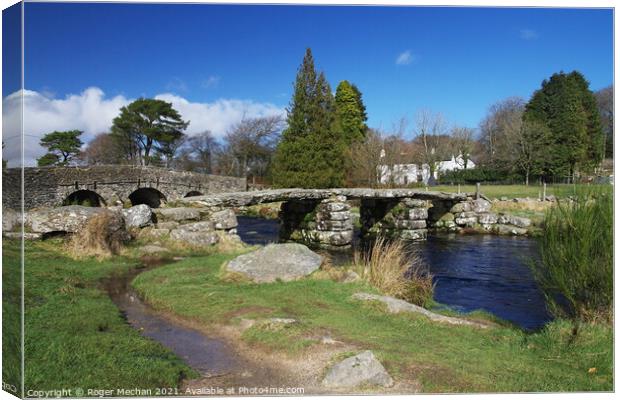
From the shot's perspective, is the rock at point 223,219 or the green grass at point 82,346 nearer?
the green grass at point 82,346

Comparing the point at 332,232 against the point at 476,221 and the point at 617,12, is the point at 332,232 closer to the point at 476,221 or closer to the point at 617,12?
the point at 476,221

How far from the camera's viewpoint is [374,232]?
24.2 metres

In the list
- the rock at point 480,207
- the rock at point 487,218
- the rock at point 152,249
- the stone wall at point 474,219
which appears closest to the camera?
the rock at point 152,249

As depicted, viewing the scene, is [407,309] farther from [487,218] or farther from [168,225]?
[487,218]

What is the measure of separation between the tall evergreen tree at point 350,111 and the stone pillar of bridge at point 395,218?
12875 mm

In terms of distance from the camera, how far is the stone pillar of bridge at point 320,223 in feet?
65.7

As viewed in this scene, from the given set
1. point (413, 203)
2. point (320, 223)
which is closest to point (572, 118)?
point (320, 223)

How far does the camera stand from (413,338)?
18.2ft

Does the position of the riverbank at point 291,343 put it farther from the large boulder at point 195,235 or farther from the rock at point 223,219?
the rock at point 223,219

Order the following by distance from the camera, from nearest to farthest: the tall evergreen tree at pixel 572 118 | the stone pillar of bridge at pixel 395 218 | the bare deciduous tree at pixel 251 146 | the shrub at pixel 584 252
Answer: the shrub at pixel 584 252
the tall evergreen tree at pixel 572 118
the stone pillar of bridge at pixel 395 218
the bare deciduous tree at pixel 251 146

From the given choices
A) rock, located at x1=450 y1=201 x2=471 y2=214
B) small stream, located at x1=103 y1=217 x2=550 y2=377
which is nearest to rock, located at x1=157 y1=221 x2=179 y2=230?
small stream, located at x1=103 y1=217 x2=550 y2=377

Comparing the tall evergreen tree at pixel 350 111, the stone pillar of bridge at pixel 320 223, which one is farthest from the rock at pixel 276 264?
the tall evergreen tree at pixel 350 111

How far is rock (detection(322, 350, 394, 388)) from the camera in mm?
4137

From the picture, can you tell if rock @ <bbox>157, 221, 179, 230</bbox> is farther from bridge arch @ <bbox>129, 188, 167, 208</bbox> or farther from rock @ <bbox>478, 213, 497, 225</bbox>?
rock @ <bbox>478, 213, 497, 225</bbox>
